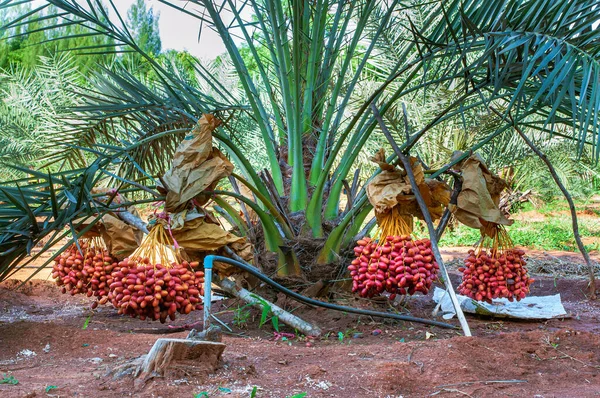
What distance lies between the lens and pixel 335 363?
2.69m

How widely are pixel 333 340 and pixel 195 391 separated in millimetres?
1484

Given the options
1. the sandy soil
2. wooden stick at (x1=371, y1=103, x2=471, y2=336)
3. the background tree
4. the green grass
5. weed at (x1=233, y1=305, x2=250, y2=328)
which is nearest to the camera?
the sandy soil

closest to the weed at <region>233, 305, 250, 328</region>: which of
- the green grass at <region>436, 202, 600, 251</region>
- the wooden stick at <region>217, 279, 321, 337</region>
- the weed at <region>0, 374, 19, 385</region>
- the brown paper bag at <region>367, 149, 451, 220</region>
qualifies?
the wooden stick at <region>217, 279, 321, 337</region>

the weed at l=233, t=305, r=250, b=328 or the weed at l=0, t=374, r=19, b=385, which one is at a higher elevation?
the weed at l=0, t=374, r=19, b=385

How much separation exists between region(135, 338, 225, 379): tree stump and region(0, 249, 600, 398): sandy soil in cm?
5

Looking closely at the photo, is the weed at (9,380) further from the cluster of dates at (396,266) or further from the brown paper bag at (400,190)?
the brown paper bag at (400,190)

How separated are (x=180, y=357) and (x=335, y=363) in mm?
664

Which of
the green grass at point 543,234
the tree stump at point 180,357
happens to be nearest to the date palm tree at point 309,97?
the tree stump at point 180,357

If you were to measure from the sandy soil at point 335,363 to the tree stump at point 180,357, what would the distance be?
1.8 inches

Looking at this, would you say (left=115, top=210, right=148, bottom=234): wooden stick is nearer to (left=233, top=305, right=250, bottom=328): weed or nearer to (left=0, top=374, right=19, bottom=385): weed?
(left=233, top=305, right=250, bottom=328): weed

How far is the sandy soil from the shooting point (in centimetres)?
231

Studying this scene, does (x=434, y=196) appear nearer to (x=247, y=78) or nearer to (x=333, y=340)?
(x=333, y=340)

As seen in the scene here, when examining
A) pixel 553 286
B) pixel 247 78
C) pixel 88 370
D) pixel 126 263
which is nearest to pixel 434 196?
pixel 247 78

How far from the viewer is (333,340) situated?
142 inches
